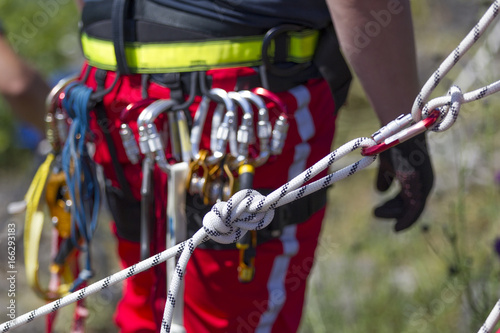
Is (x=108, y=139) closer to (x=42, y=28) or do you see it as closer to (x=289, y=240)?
(x=289, y=240)

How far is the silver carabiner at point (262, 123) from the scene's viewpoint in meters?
1.28

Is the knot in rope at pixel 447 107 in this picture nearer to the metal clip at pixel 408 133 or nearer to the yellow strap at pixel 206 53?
the metal clip at pixel 408 133

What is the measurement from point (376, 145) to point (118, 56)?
0.60 metres

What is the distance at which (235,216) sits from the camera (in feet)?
3.19

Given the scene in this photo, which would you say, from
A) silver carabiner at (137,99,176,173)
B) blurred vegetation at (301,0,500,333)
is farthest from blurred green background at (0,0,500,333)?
silver carabiner at (137,99,176,173)

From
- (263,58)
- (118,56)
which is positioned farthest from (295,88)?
(118,56)

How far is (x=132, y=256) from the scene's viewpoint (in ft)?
5.00

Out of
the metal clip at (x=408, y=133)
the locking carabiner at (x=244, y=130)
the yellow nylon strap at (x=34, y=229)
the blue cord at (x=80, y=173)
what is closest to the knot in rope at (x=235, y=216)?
the metal clip at (x=408, y=133)

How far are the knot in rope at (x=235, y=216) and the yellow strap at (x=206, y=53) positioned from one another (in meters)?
0.41

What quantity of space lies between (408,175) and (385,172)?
0.33 ft

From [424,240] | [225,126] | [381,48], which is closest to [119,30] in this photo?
[225,126]

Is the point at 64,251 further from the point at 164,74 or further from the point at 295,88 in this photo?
the point at 295,88

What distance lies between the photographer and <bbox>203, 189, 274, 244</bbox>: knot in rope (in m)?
0.97

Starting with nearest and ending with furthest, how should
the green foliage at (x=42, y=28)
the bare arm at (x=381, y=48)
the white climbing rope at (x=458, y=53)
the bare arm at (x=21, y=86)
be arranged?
the white climbing rope at (x=458, y=53), the bare arm at (x=381, y=48), the bare arm at (x=21, y=86), the green foliage at (x=42, y=28)
